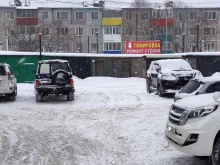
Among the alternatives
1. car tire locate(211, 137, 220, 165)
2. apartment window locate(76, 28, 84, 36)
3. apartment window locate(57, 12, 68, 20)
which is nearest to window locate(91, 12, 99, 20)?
apartment window locate(76, 28, 84, 36)

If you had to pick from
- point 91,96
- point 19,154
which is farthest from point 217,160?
point 91,96

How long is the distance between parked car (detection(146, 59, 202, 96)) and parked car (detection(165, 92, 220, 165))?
33.6 ft

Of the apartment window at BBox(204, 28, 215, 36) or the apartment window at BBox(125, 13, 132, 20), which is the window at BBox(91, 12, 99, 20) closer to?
the apartment window at BBox(125, 13, 132, 20)

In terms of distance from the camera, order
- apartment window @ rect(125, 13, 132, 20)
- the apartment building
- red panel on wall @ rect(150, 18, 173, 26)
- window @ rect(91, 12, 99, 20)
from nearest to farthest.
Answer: red panel on wall @ rect(150, 18, 173, 26), apartment window @ rect(125, 13, 132, 20), the apartment building, window @ rect(91, 12, 99, 20)

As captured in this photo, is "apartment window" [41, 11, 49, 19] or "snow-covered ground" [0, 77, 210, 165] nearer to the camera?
"snow-covered ground" [0, 77, 210, 165]

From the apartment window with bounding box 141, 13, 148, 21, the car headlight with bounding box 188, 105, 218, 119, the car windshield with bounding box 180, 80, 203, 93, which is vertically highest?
the apartment window with bounding box 141, 13, 148, 21

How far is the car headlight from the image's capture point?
5793 mm

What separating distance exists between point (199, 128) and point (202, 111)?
28cm

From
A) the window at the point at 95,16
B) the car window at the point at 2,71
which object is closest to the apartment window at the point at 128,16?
the window at the point at 95,16

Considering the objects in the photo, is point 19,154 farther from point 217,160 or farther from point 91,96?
point 91,96

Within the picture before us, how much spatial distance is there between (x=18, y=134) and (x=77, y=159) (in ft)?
9.57

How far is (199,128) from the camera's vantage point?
18.9 ft

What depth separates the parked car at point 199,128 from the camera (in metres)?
5.69

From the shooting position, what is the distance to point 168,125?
6621 mm
